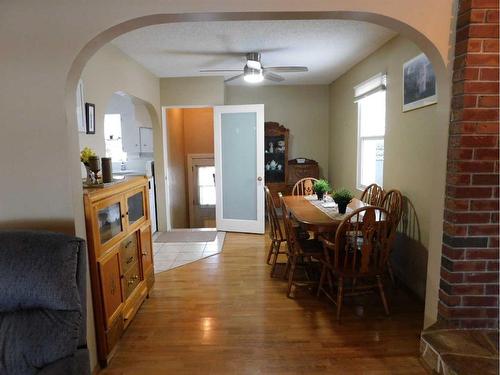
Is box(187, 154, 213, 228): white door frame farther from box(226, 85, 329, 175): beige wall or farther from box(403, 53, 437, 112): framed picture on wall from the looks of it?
box(403, 53, 437, 112): framed picture on wall

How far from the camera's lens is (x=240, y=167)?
4777 mm

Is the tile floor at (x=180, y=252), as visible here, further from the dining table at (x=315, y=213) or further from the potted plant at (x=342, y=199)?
the potted plant at (x=342, y=199)

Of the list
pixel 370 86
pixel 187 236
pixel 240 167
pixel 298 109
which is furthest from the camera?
pixel 298 109

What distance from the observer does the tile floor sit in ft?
11.8

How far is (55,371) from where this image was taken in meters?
1.24

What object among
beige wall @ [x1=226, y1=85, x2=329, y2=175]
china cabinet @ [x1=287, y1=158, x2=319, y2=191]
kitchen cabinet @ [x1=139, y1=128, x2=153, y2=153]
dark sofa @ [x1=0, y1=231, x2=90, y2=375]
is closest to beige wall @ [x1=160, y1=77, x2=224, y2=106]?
beige wall @ [x1=226, y1=85, x2=329, y2=175]

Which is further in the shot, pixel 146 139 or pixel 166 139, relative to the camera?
pixel 146 139

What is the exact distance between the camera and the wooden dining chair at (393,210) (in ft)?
8.04

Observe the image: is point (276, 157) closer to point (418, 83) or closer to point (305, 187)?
point (305, 187)

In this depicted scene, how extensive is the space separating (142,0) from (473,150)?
6.13ft

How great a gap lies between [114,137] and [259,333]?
4503 mm

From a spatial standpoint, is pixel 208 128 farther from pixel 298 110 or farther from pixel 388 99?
pixel 388 99

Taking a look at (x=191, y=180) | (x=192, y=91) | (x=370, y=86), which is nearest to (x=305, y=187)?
(x=370, y=86)

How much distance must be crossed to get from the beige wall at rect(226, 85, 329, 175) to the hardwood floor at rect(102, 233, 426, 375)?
3075mm
